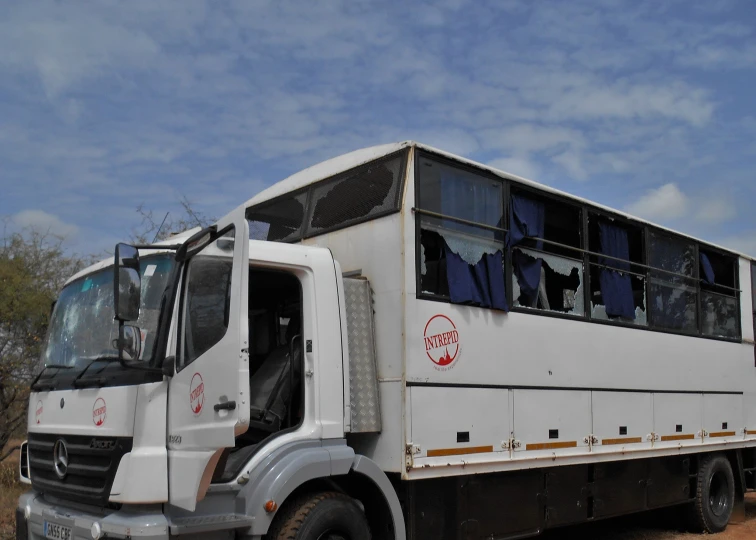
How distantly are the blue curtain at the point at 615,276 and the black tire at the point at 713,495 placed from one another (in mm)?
2737

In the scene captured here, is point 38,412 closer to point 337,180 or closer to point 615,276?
point 337,180

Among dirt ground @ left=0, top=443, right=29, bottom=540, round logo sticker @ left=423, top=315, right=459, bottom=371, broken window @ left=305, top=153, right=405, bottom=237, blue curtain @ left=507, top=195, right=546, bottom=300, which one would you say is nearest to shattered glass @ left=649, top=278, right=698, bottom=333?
blue curtain @ left=507, top=195, right=546, bottom=300

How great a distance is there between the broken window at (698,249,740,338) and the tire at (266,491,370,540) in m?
6.35

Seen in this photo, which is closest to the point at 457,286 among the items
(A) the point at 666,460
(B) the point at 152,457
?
(B) the point at 152,457

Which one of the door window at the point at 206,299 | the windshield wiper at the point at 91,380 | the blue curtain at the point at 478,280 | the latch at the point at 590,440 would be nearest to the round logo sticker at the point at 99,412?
the windshield wiper at the point at 91,380

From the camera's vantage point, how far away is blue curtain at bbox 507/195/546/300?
6.93 metres

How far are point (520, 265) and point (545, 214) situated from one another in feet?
2.47

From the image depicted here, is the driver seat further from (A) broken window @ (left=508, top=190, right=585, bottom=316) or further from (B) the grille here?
(A) broken window @ (left=508, top=190, right=585, bottom=316)

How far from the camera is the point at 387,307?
583 centimetres

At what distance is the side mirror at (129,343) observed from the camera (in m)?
4.42

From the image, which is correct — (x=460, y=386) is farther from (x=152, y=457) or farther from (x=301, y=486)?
(x=152, y=457)

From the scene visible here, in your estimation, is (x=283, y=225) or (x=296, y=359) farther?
(x=283, y=225)

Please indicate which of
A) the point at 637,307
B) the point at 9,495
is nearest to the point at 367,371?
the point at 637,307

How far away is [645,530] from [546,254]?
4.96 meters
